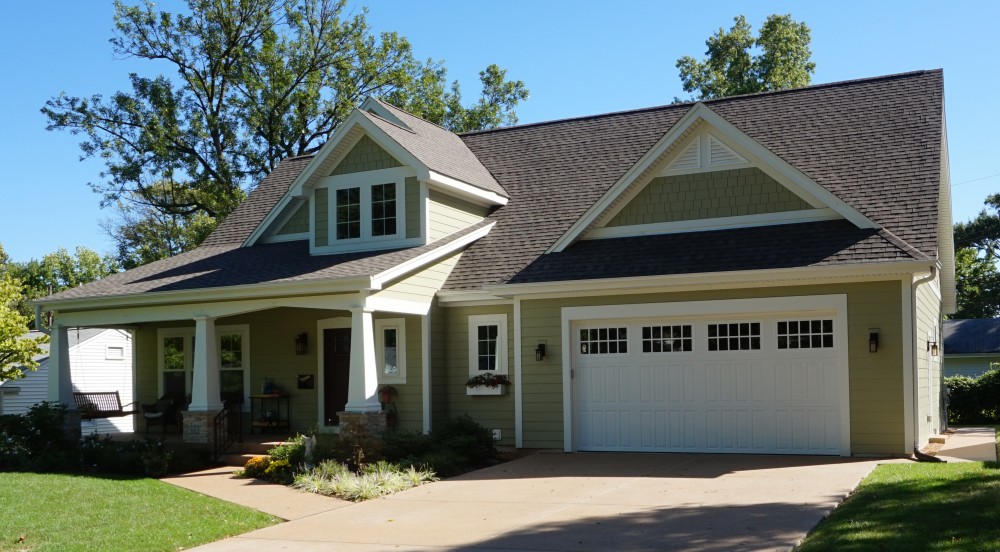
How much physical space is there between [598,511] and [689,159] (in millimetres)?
8064

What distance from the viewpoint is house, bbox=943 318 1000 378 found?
125 ft

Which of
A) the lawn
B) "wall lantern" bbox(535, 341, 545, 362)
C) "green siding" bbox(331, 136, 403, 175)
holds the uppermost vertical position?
"green siding" bbox(331, 136, 403, 175)

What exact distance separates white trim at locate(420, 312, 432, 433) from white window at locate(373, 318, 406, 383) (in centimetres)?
44

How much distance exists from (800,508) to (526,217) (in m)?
10.6

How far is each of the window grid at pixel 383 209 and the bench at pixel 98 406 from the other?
660 centimetres

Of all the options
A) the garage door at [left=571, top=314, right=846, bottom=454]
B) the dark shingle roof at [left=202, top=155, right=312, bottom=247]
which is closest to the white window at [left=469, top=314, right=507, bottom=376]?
the garage door at [left=571, top=314, right=846, bottom=454]

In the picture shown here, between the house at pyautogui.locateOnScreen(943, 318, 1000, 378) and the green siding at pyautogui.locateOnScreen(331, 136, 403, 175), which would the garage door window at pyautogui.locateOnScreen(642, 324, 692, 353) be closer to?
the green siding at pyautogui.locateOnScreen(331, 136, 403, 175)

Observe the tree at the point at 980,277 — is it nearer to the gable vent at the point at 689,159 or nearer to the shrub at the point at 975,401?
the shrub at the point at 975,401

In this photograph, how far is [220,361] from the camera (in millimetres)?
20547

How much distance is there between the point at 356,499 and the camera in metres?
12.7

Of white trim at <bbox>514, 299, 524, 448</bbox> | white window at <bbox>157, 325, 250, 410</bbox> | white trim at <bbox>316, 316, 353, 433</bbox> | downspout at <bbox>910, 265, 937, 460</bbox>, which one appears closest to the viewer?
downspout at <bbox>910, 265, 937, 460</bbox>

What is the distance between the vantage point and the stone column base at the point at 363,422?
15.1 meters

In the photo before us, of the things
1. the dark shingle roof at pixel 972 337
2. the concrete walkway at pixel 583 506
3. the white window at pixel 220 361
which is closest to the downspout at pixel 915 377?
the concrete walkway at pixel 583 506

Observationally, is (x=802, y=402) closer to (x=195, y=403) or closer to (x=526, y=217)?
(x=526, y=217)
